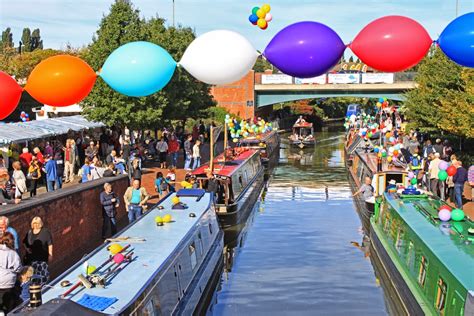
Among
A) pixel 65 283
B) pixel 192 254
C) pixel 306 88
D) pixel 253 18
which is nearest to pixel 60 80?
pixel 253 18

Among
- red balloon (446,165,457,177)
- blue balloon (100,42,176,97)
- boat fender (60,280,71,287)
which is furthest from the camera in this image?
red balloon (446,165,457,177)

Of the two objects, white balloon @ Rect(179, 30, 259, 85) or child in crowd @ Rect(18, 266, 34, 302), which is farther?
child in crowd @ Rect(18, 266, 34, 302)

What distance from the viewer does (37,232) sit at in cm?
1127

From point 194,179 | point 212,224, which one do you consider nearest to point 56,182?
point 194,179

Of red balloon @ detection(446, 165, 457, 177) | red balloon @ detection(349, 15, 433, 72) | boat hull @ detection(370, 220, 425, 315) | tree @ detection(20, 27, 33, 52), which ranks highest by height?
tree @ detection(20, 27, 33, 52)

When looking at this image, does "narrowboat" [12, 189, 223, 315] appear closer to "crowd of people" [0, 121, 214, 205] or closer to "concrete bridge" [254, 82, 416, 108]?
"crowd of people" [0, 121, 214, 205]

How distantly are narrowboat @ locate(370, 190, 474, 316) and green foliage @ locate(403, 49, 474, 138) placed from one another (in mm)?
10805

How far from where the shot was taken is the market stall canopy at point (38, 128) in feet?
82.6

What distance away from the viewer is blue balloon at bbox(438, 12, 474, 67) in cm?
662

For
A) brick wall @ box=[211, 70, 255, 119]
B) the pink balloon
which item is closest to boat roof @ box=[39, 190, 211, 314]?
the pink balloon

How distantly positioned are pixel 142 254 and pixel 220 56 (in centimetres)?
452

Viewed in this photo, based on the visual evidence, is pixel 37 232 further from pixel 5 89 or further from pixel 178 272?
pixel 5 89

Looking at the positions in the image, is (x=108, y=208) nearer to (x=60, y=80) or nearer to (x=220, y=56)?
(x=60, y=80)

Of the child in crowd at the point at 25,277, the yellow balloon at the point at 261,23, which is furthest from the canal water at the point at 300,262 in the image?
the yellow balloon at the point at 261,23
